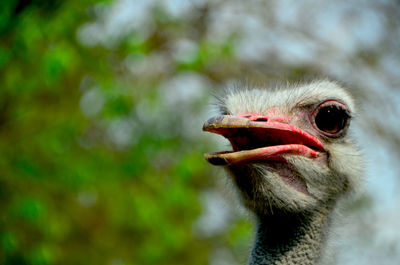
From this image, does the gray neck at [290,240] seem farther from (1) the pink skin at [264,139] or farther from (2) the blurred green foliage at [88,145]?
(2) the blurred green foliage at [88,145]

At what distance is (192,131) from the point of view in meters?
8.80

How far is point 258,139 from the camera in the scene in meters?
2.20

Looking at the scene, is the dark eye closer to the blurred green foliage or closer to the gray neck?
the gray neck

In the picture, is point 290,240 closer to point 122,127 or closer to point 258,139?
point 258,139

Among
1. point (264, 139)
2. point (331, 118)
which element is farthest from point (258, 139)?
point (331, 118)

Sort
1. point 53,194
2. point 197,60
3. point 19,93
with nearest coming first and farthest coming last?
1. point 19,93
2. point 197,60
3. point 53,194

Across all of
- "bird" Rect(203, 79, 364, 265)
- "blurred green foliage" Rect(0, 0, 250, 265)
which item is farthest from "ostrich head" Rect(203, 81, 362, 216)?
"blurred green foliage" Rect(0, 0, 250, 265)

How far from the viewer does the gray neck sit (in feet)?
7.83

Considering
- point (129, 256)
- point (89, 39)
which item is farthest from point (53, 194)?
point (89, 39)

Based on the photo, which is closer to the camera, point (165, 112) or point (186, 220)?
point (165, 112)

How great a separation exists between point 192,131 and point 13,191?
325cm

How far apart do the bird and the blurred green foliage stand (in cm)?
311

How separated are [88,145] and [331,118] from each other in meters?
6.43

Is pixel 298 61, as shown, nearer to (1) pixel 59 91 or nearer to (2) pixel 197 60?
(2) pixel 197 60
